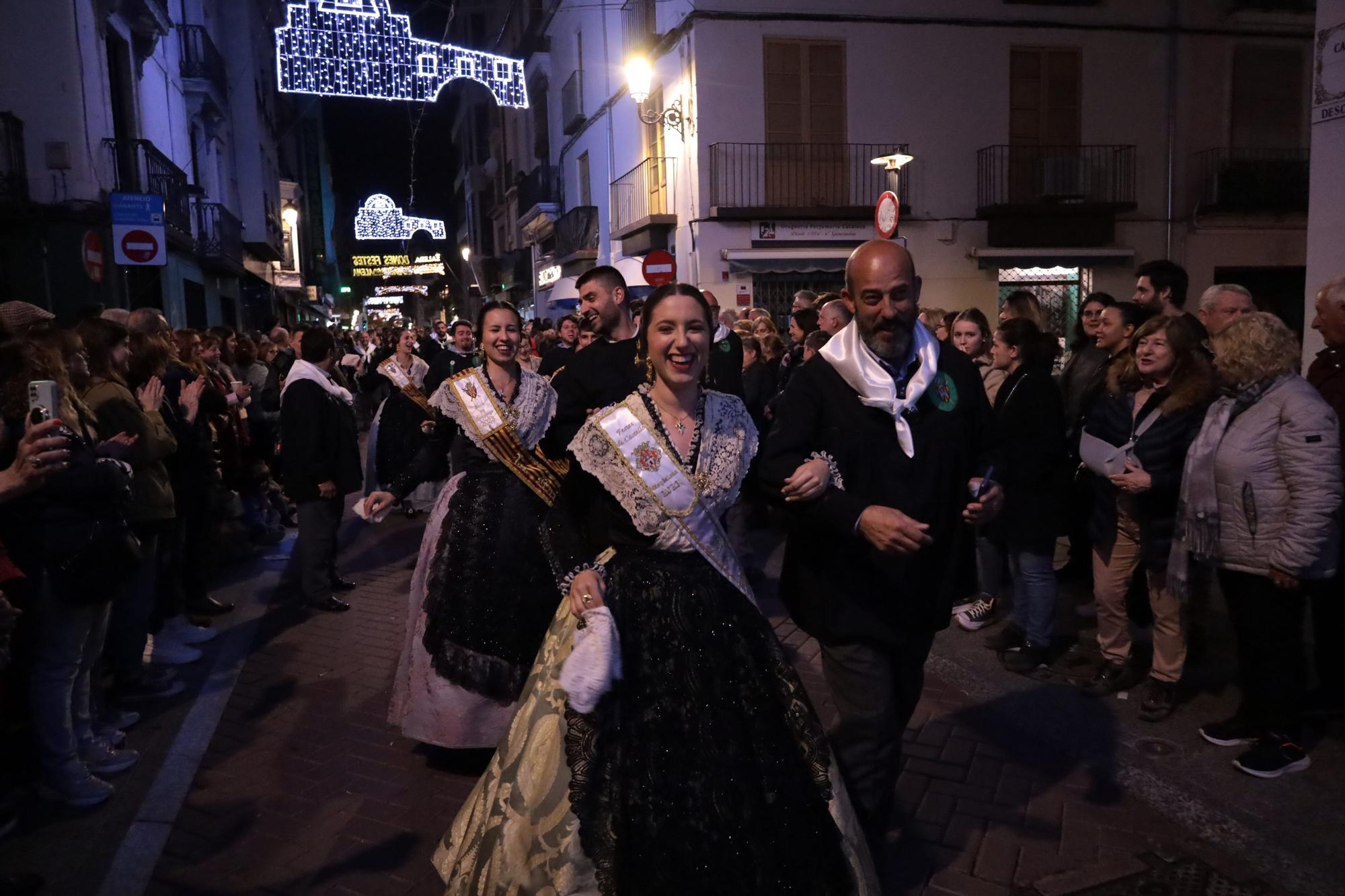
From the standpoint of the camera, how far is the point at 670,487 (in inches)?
113

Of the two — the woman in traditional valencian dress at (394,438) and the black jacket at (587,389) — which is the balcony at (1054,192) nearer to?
the woman in traditional valencian dress at (394,438)

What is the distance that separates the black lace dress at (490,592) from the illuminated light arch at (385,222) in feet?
166

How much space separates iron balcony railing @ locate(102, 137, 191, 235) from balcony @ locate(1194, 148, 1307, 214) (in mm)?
17652

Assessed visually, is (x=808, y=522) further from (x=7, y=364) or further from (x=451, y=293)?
(x=451, y=293)

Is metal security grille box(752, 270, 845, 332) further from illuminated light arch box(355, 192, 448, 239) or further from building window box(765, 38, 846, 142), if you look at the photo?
illuminated light arch box(355, 192, 448, 239)

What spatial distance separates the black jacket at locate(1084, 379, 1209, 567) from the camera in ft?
15.1

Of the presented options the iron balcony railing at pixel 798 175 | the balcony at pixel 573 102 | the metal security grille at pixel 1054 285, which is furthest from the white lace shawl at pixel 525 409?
the balcony at pixel 573 102

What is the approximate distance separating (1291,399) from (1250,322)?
1.18 ft

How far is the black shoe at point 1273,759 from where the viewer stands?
4035 millimetres

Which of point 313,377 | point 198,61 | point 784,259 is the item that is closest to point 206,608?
point 313,377

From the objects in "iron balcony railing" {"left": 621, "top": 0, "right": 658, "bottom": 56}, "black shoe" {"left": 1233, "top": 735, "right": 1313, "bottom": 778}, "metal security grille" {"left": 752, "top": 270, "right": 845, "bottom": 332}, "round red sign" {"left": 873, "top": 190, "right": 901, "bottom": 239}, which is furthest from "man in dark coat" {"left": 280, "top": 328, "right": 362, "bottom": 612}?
"iron balcony railing" {"left": 621, "top": 0, "right": 658, "bottom": 56}

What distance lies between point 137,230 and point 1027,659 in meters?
10.0

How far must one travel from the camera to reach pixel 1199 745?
435cm

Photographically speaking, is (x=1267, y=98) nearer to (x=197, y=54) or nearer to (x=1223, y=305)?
(x=1223, y=305)
